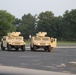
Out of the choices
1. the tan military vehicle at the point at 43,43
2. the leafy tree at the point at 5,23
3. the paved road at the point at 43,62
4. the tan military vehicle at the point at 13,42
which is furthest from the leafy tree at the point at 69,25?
the paved road at the point at 43,62

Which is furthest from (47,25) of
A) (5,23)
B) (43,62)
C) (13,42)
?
(43,62)

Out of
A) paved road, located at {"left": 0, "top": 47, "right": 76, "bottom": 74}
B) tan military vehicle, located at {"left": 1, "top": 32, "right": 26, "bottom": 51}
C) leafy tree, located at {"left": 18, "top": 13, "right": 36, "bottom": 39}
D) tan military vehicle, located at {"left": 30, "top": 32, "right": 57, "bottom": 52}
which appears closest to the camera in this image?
paved road, located at {"left": 0, "top": 47, "right": 76, "bottom": 74}

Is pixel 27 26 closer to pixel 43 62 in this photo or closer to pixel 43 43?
pixel 43 43

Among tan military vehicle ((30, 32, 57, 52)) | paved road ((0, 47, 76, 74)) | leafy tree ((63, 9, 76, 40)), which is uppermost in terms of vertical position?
leafy tree ((63, 9, 76, 40))

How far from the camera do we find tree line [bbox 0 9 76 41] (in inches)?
4931

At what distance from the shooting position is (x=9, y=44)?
144 ft

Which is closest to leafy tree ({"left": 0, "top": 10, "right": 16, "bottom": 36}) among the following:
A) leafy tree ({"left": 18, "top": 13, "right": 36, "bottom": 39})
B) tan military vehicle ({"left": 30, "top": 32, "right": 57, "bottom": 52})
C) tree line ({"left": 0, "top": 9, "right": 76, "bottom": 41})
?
tree line ({"left": 0, "top": 9, "right": 76, "bottom": 41})

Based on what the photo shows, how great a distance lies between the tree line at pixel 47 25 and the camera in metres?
125

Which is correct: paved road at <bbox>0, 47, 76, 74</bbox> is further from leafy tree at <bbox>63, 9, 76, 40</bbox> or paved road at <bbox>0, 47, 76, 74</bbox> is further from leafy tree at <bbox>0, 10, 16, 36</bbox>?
leafy tree at <bbox>63, 9, 76, 40</bbox>

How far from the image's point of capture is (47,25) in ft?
457

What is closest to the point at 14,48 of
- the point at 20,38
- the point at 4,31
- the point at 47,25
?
the point at 20,38

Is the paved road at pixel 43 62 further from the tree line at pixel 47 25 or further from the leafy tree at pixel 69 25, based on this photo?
the leafy tree at pixel 69 25

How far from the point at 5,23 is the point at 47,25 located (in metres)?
22.3

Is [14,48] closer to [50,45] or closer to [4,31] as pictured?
[50,45]
